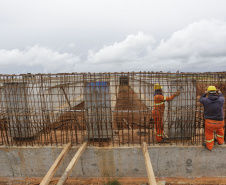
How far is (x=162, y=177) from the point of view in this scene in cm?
472

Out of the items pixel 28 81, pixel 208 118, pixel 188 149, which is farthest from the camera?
pixel 28 81

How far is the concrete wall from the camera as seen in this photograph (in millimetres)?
4566

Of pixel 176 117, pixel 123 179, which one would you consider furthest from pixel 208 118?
pixel 123 179

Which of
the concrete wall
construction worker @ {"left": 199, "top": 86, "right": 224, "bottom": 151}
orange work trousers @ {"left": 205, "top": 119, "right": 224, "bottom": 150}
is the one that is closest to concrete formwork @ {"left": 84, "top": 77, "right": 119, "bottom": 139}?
the concrete wall

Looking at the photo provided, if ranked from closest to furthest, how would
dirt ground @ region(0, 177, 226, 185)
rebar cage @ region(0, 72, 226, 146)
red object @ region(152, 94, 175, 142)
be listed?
rebar cage @ region(0, 72, 226, 146) → dirt ground @ region(0, 177, 226, 185) → red object @ region(152, 94, 175, 142)

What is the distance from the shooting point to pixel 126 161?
4668 mm

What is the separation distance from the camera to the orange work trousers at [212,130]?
4.06 metres

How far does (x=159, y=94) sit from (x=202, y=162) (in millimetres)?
2231

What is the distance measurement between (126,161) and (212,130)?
2407mm

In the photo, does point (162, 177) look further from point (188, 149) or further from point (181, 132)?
point (181, 132)

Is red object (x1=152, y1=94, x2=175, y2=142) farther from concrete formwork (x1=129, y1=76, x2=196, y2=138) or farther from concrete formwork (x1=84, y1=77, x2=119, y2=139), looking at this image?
concrete formwork (x1=84, y1=77, x2=119, y2=139)

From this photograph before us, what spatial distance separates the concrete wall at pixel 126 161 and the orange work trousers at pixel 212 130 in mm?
265

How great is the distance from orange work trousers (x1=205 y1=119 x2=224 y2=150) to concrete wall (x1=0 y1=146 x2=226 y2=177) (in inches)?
10.4

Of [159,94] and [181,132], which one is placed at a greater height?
[159,94]
